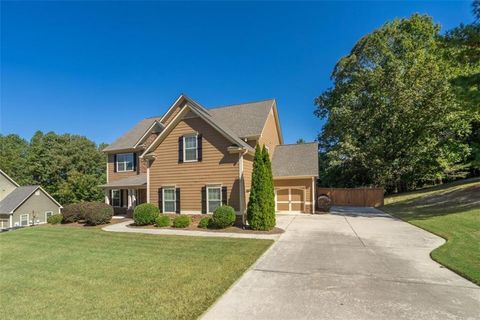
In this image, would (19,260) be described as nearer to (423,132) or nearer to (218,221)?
(218,221)

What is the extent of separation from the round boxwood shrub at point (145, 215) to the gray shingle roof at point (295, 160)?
8.95 meters

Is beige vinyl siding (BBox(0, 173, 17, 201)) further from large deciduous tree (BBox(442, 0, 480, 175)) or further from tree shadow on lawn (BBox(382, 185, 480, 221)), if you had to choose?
large deciduous tree (BBox(442, 0, 480, 175))

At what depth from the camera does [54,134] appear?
4509 cm

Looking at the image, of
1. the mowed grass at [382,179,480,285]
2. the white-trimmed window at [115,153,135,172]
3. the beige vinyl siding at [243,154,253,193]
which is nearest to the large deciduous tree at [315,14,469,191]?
the mowed grass at [382,179,480,285]

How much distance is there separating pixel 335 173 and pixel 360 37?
16900mm

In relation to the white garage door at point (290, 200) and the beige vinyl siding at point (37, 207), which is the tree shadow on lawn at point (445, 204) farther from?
the beige vinyl siding at point (37, 207)

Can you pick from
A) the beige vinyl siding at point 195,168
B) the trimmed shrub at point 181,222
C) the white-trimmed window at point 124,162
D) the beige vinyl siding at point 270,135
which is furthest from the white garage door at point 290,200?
the white-trimmed window at point 124,162

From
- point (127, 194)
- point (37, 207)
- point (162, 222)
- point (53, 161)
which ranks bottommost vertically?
point (37, 207)

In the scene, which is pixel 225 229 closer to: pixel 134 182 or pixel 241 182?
pixel 241 182

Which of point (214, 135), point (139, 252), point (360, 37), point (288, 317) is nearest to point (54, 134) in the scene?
point (214, 135)

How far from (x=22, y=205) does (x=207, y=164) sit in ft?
82.6

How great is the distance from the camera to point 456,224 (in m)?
11.9

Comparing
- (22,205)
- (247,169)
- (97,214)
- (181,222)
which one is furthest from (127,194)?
(22,205)

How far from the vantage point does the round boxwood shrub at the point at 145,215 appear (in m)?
14.5
